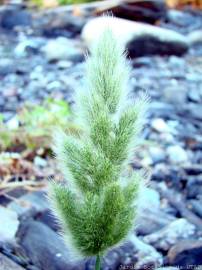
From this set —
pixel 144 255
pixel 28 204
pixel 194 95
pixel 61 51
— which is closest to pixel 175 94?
pixel 194 95

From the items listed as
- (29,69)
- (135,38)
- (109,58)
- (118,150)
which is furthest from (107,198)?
(135,38)

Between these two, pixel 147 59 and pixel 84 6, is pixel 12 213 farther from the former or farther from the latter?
pixel 84 6

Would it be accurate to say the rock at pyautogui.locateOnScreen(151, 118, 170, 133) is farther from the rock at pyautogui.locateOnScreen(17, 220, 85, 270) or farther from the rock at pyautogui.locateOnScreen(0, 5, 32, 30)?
the rock at pyautogui.locateOnScreen(0, 5, 32, 30)

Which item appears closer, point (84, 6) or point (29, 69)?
point (29, 69)

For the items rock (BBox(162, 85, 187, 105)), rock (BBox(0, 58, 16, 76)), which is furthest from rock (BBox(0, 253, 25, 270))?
rock (BBox(0, 58, 16, 76))

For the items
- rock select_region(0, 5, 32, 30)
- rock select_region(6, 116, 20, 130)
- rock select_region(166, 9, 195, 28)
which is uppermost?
rock select_region(6, 116, 20, 130)

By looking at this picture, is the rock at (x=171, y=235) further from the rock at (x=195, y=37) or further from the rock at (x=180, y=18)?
the rock at (x=180, y=18)

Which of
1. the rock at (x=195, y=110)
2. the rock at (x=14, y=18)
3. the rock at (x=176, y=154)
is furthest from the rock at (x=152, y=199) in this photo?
the rock at (x=14, y=18)

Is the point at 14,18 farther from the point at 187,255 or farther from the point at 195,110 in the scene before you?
the point at 187,255
